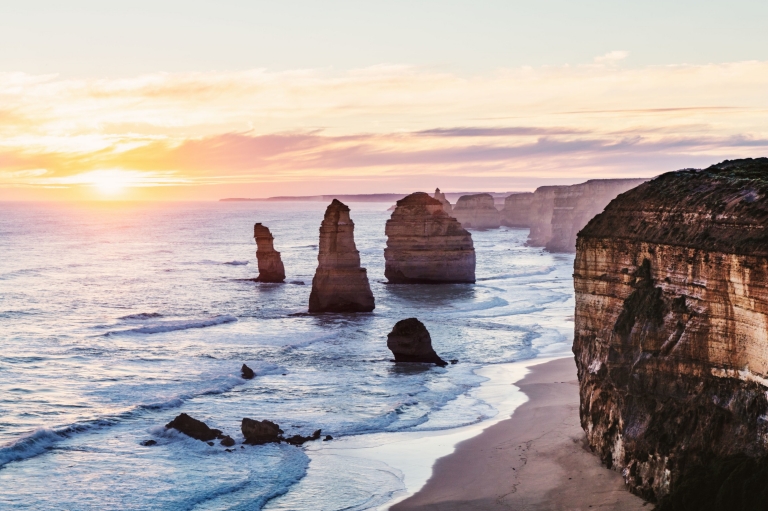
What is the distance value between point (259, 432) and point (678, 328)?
42.2ft

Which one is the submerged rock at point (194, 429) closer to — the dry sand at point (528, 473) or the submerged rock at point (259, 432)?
the submerged rock at point (259, 432)

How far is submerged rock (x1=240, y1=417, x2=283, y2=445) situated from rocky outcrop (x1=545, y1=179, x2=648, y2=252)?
317 ft

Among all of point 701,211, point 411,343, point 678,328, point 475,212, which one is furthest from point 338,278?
point 475,212

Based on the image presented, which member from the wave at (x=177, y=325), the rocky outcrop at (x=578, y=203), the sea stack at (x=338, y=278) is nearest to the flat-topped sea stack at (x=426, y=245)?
the sea stack at (x=338, y=278)

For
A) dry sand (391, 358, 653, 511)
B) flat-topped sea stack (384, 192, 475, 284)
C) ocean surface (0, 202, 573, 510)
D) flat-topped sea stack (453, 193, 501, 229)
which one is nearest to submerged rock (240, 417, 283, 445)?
ocean surface (0, 202, 573, 510)

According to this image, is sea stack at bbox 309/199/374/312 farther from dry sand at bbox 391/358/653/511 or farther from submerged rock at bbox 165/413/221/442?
submerged rock at bbox 165/413/221/442

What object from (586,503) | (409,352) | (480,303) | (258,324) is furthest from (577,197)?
(586,503)

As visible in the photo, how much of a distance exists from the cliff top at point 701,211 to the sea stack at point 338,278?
105ft

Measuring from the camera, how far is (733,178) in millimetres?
19297

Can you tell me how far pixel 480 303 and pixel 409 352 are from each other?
2379cm

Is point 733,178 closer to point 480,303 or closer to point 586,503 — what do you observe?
point 586,503

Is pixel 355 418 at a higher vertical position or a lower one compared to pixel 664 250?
lower

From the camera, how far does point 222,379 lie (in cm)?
3469

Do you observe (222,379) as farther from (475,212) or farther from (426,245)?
(475,212)
